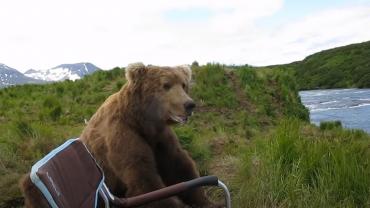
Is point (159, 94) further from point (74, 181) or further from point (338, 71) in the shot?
point (338, 71)

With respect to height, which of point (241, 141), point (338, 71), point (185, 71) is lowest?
point (338, 71)

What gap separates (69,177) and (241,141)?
5.03m

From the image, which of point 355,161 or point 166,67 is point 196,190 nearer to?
point 166,67

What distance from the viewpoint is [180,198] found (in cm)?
459

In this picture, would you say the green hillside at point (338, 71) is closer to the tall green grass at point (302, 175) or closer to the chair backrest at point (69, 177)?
the tall green grass at point (302, 175)

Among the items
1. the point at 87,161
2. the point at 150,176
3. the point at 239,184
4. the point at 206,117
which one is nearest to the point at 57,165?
the point at 87,161

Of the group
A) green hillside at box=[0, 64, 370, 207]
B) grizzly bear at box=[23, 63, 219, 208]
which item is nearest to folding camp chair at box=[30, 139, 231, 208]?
grizzly bear at box=[23, 63, 219, 208]

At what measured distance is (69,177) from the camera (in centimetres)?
304

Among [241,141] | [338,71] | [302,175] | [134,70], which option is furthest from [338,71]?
[134,70]

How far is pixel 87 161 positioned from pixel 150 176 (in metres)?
0.84

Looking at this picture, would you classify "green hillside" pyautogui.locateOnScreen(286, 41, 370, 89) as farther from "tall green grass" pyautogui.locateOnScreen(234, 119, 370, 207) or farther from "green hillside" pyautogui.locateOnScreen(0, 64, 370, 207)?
"tall green grass" pyautogui.locateOnScreen(234, 119, 370, 207)

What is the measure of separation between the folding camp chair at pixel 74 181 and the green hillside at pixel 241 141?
1600mm

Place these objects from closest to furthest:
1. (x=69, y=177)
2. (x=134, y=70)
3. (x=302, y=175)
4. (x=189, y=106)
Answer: (x=69, y=177), (x=189, y=106), (x=134, y=70), (x=302, y=175)

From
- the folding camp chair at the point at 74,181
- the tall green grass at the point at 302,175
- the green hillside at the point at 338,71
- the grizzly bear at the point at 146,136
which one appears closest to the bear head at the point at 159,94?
the grizzly bear at the point at 146,136
